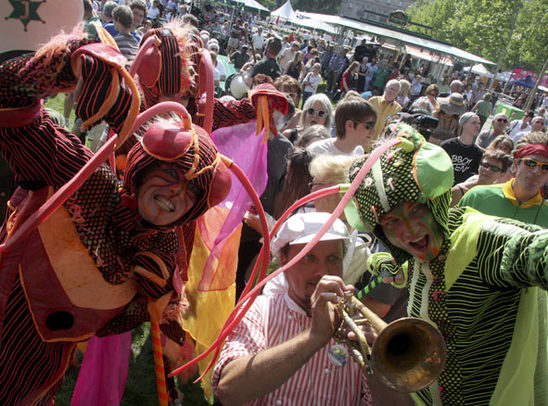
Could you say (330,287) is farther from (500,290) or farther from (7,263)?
(7,263)

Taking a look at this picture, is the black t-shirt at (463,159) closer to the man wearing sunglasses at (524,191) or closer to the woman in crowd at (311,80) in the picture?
the man wearing sunglasses at (524,191)

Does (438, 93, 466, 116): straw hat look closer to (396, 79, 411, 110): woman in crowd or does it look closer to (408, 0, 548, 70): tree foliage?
(396, 79, 411, 110): woman in crowd

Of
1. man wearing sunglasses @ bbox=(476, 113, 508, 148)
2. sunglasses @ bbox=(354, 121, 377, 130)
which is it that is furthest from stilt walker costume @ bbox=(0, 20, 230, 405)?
man wearing sunglasses @ bbox=(476, 113, 508, 148)

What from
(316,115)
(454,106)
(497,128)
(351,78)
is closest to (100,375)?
(316,115)

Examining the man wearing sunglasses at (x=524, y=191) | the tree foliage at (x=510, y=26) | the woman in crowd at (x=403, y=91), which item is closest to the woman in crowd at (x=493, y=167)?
the man wearing sunglasses at (x=524, y=191)

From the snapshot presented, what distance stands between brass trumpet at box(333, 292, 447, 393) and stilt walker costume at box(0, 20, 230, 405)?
0.80 meters

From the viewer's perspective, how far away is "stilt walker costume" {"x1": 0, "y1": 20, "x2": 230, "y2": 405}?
1.47m

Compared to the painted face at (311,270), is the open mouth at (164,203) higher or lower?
higher

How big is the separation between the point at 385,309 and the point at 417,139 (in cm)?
143

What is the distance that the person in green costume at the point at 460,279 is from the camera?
1.68 metres

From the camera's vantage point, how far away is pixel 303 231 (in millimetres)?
2385

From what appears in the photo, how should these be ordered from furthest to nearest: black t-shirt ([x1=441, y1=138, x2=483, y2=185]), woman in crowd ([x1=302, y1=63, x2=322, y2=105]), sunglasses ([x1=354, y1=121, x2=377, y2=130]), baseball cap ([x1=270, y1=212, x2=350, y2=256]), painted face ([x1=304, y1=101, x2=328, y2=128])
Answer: woman in crowd ([x1=302, y1=63, x2=322, y2=105])
black t-shirt ([x1=441, y1=138, x2=483, y2=185])
painted face ([x1=304, y1=101, x2=328, y2=128])
sunglasses ([x1=354, y1=121, x2=377, y2=130])
baseball cap ([x1=270, y1=212, x2=350, y2=256])

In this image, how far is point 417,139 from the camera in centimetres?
178

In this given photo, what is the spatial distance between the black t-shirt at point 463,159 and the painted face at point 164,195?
15.3ft
